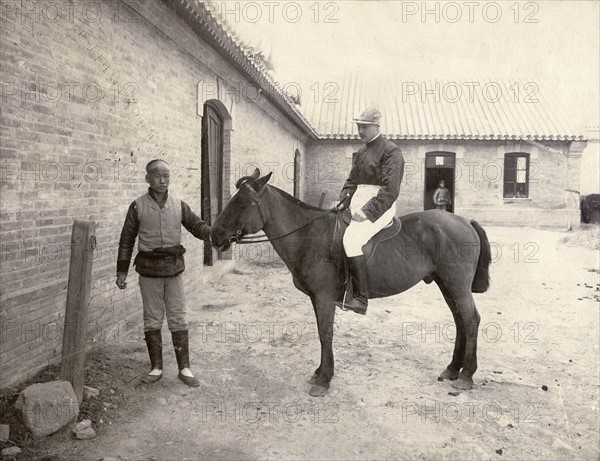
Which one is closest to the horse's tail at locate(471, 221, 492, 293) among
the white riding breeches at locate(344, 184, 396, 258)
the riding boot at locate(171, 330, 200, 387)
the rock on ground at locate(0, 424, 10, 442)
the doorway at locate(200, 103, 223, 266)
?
the white riding breeches at locate(344, 184, 396, 258)

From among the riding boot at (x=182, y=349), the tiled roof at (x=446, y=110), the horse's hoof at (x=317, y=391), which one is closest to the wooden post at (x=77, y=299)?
the riding boot at (x=182, y=349)

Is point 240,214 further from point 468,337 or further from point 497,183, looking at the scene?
point 497,183

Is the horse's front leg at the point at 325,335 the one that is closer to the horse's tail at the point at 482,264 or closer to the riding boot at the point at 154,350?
the riding boot at the point at 154,350

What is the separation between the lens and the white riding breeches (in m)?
4.29

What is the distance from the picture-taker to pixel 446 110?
2234 centimetres

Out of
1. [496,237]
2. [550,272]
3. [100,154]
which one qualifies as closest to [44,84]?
[100,154]

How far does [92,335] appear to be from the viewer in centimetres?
484

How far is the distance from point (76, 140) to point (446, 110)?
2032 cm

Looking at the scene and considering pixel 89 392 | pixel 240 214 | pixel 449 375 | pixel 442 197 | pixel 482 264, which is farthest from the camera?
pixel 442 197

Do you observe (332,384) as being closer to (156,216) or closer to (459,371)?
(459,371)

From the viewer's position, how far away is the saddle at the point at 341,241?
4.37 m

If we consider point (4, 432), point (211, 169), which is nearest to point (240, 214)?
point (4, 432)

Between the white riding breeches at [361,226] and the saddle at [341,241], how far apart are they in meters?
0.07

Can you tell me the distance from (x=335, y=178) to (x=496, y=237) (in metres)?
7.36
